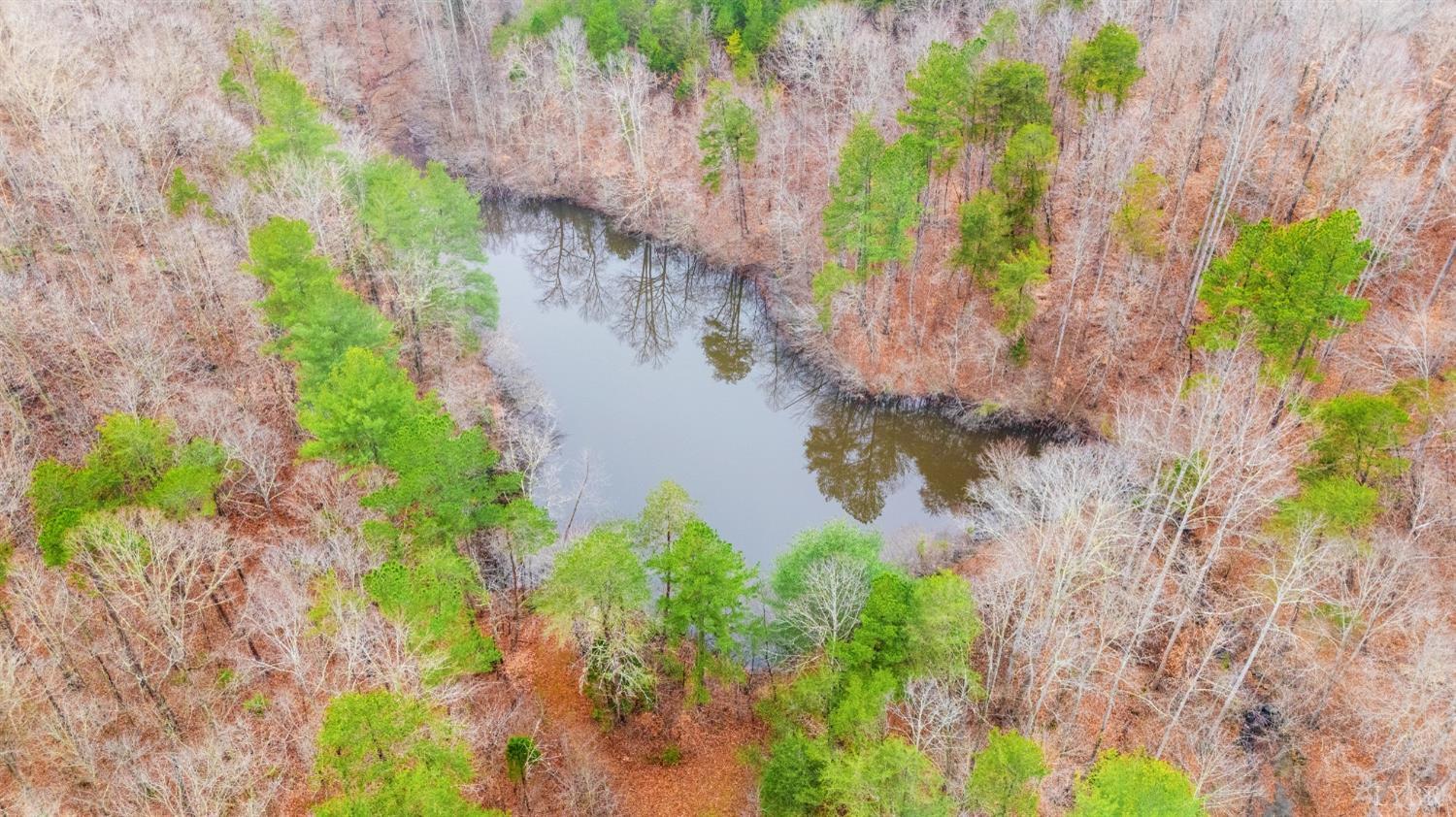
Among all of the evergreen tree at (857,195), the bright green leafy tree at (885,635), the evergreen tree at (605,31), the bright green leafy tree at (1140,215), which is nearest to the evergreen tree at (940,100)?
the evergreen tree at (857,195)

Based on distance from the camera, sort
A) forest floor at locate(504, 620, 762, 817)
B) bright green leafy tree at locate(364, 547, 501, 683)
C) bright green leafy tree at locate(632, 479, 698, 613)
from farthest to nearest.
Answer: forest floor at locate(504, 620, 762, 817)
bright green leafy tree at locate(632, 479, 698, 613)
bright green leafy tree at locate(364, 547, 501, 683)

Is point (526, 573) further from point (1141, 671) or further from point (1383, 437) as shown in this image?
point (1383, 437)

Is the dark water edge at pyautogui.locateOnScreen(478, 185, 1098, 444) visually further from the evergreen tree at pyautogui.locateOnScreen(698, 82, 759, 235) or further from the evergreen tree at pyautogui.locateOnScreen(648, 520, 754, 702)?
the evergreen tree at pyautogui.locateOnScreen(648, 520, 754, 702)

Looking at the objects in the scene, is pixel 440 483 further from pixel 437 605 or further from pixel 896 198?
pixel 896 198

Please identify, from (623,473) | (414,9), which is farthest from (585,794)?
(414,9)

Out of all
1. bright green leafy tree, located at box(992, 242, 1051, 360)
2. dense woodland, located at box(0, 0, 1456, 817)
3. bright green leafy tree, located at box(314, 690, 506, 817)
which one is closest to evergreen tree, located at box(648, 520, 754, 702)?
dense woodland, located at box(0, 0, 1456, 817)

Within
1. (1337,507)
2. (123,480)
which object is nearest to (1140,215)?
(1337,507)

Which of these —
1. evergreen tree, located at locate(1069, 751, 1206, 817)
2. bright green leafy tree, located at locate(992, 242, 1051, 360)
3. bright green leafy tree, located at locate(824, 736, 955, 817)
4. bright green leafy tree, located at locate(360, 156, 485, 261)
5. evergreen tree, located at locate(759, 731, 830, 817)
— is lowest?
evergreen tree, located at locate(759, 731, 830, 817)
